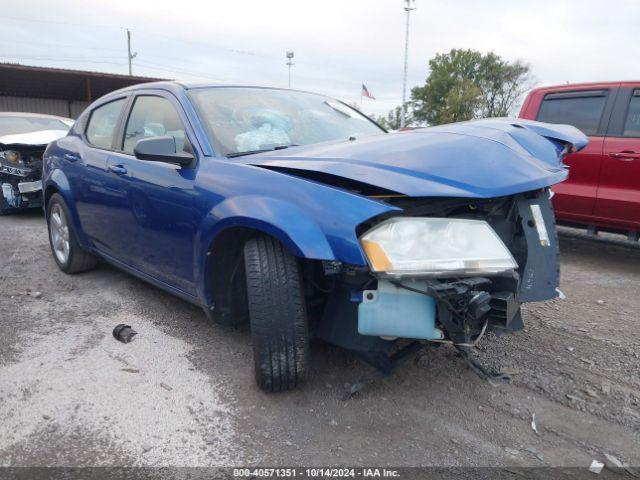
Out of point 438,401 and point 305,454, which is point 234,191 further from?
point 438,401

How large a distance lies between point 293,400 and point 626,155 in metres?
4.07

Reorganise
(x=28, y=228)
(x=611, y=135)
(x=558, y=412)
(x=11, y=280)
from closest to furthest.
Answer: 1. (x=558, y=412)
2. (x=11, y=280)
3. (x=611, y=135)
4. (x=28, y=228)

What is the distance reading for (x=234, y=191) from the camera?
254cm

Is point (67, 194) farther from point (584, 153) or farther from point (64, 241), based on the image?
point (584, 153)

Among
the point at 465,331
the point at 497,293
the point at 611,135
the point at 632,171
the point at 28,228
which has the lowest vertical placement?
the point at 28,228

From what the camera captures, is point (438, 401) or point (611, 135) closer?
point (438, 401)

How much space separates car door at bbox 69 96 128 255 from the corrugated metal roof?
15.8 m

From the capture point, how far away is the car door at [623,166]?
15.6ft

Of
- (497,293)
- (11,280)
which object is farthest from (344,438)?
(11,280)

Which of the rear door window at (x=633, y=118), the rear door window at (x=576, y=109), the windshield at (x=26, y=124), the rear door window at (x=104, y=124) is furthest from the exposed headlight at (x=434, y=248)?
the windshield at (x=26, y=124)

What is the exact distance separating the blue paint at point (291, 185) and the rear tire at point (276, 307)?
4.6 inches

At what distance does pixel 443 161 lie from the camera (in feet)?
7.52

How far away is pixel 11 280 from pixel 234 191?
307cm

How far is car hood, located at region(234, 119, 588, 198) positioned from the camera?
2.18 m
